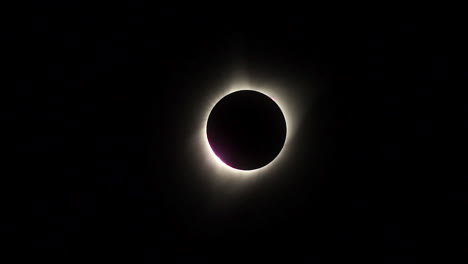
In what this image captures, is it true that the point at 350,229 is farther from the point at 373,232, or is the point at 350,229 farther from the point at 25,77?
the point at 25,77

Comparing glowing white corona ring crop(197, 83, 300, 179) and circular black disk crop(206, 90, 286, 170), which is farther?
glowing white corona ring crop(197, 83, 300, 179)

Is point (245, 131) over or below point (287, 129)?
below

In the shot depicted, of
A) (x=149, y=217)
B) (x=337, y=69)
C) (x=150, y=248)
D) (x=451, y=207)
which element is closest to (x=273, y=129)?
(x=337, y=69)

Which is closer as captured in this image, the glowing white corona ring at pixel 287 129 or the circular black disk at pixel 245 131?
the circular black disk at pixel 245 131
